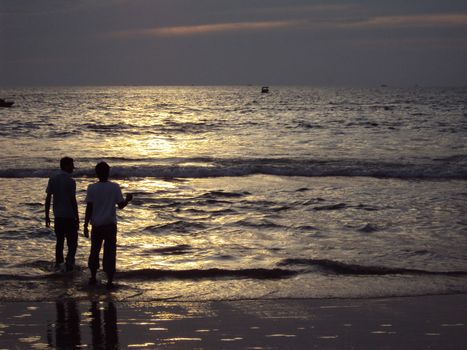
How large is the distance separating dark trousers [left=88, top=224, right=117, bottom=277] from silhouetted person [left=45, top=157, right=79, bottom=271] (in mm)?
998

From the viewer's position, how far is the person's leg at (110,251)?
377 inches

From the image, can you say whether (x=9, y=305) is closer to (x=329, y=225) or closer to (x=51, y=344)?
(x=51, y=344)

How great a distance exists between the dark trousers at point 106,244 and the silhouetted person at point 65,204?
1.00m

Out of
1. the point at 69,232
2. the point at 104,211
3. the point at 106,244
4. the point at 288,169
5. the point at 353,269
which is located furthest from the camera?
the point at 288,169

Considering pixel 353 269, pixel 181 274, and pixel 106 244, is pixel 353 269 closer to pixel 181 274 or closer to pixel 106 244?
pixel 181 274

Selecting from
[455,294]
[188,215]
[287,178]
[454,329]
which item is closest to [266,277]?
[455,294]

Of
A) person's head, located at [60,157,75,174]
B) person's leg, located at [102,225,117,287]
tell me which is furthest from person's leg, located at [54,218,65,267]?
person's leg, located at [102,225,117,287]

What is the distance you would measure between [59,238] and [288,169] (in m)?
17.5

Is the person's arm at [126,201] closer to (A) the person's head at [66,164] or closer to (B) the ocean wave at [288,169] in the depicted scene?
(A) the person's head at [66,164]

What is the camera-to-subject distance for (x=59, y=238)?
1076 cm

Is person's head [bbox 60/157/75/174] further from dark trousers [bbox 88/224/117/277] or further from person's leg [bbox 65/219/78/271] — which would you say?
dark trousers [bbox 88/224/117/277]

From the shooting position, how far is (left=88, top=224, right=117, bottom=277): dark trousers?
9562mm

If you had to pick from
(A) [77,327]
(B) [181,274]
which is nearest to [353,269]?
(B) [181,274]

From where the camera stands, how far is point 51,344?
7.08 meters
